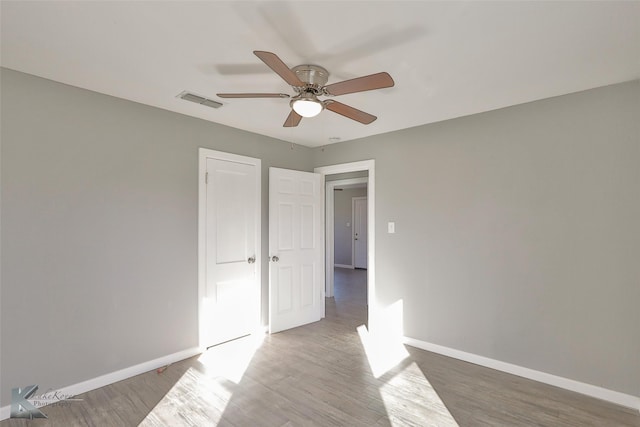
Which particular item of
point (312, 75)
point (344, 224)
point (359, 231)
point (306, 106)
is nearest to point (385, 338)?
point (306, 106)

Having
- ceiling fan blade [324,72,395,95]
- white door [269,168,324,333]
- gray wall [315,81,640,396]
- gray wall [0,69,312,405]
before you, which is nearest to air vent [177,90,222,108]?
gray wall [0,69,312,405]

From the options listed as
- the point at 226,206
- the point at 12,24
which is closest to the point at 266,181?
the point at 226,206

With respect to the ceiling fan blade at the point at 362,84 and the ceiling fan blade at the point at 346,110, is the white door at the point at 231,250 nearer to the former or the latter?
the ceiling fan blade at the point at 346,110

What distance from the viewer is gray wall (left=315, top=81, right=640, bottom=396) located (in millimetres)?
2510

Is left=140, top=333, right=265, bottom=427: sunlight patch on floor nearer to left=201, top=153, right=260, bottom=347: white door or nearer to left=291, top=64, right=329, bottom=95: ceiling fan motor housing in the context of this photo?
left=201, top=153, right=260, bottom=347: white door

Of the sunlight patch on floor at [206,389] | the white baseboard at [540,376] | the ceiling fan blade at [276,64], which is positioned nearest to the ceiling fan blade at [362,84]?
the ceiling fan blade at [276,64]

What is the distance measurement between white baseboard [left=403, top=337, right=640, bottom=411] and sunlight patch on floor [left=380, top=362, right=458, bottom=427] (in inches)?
22.2

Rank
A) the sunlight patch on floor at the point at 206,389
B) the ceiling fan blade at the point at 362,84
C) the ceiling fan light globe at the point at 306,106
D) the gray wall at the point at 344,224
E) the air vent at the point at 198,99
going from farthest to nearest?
the gray wall at the point at 344,224
the air vent at the point at 198,99
the sunlight patch on floor at the point at 206,389
the ceiling fan light globe at the point at 306,106
the ceiling fan blade at the point at 362,84

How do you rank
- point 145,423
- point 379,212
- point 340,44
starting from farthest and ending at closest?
point 379,212 → point 145,423 → point 340,44

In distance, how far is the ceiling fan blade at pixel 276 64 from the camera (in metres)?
1.64

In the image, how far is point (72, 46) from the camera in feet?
6.65

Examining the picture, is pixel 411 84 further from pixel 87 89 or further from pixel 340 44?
pixel 87 89

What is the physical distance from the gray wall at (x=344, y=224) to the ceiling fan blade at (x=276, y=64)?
742 centimetres

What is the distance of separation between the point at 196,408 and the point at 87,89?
269cm
